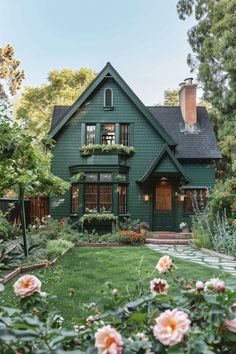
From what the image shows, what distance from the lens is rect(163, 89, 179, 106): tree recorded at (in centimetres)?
3497

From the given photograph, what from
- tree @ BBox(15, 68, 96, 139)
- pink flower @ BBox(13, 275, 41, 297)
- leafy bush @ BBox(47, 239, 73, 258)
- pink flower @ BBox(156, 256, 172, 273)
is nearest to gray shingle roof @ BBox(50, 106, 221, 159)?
leafy bush @ BBox(47, 239, 73, 258)

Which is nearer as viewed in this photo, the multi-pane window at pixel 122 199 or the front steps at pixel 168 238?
the front steps at pixel 168 238

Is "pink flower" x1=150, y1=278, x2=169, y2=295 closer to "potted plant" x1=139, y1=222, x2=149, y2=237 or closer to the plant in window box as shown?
the plant in window box

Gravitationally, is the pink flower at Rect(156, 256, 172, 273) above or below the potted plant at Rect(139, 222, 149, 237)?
above

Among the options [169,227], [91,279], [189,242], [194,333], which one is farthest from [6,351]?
[169,227]

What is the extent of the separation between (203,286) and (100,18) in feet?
79.8

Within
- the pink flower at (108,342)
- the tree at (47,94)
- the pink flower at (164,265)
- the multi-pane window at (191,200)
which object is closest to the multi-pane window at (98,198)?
the multi-pane window at (191,200)

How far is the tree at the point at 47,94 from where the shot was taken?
95.3 ft

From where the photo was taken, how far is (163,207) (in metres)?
16.5

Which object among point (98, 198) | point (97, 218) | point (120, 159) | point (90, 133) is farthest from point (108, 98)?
point (97, 218)

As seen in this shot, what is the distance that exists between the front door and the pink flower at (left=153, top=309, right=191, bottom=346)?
1501 cm

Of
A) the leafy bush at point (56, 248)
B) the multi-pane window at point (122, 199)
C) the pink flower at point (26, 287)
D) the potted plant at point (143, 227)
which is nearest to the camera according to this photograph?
the pink flower at point (26, 287)

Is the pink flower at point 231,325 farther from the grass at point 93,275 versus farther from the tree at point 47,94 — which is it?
the tree at point 47,94

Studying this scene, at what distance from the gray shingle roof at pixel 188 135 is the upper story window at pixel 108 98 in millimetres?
2163
